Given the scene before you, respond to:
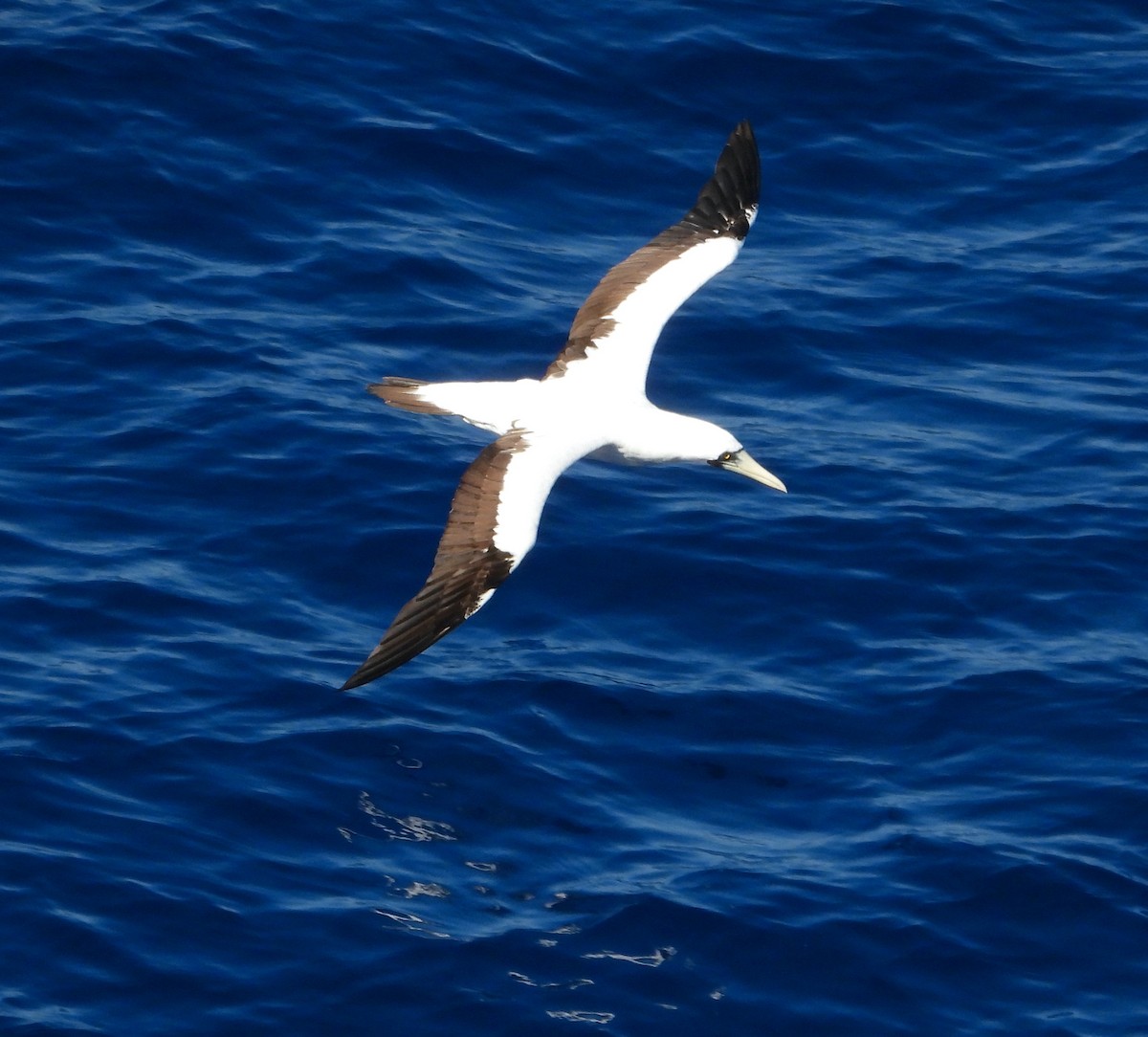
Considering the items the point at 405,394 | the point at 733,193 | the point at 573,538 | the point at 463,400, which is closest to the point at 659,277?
the point at 733,193

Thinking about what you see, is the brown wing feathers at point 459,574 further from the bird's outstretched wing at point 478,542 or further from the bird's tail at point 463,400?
the bird's tail at point 463,400

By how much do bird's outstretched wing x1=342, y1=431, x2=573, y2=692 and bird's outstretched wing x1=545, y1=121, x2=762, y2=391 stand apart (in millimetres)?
1610

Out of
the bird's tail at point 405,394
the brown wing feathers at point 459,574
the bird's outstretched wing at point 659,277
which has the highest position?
the bird's outstretched wing at point 659,277

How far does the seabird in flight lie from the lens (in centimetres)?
1090

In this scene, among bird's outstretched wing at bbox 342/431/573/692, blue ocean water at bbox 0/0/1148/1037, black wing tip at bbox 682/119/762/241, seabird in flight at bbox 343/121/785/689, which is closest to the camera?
bird's outstretched wing at bbox 342/431/573/692

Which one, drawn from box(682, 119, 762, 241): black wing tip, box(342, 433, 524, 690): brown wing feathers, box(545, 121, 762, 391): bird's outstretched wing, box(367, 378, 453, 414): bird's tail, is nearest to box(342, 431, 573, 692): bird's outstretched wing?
box(342, 433, 524, 690): brown wing feathers

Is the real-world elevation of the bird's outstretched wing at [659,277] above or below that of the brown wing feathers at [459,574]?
above

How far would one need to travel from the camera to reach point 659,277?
14180mm

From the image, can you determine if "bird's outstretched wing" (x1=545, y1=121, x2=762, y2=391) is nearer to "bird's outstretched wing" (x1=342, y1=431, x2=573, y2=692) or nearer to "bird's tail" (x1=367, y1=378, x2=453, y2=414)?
"bird's tail" (x1=367, y1=378, x2=453, y2=414)

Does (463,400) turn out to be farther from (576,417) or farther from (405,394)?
(576,417)

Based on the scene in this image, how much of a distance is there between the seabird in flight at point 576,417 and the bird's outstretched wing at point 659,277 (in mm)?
10

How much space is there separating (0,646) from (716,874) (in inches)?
191

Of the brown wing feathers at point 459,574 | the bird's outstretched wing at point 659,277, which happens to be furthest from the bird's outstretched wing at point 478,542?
the bird's outstretched wing at point 659,277

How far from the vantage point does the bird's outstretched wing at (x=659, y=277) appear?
13492 millimetres
